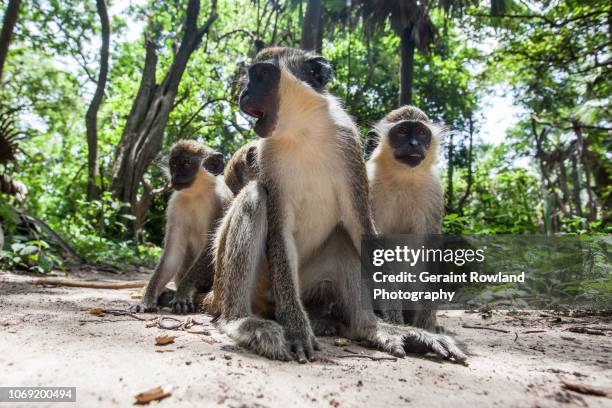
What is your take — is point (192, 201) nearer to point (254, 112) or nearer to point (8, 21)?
point (254, 112)

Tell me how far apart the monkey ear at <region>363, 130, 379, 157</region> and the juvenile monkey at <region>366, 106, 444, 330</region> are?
12.4 inches

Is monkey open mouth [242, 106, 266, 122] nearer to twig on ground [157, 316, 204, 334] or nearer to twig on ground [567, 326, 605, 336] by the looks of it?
twig on ground [157, 316, 204, 334]

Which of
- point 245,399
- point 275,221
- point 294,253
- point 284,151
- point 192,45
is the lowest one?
point 245,399

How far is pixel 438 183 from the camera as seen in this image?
4.50m

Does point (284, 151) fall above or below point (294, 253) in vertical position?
above

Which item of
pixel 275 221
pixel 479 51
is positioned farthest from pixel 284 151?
pixel 479 51

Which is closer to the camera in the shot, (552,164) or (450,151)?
(450,151)

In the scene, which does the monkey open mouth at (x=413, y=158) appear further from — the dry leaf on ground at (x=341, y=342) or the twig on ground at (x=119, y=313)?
the twig on ground at (x=119, y=313)

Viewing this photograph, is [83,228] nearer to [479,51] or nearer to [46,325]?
[46,325]

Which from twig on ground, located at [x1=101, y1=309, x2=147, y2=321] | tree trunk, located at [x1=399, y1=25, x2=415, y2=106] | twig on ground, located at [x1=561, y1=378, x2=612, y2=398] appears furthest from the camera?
tree trunk, located at [x1=399, y1=25, x2=415, y2=106]

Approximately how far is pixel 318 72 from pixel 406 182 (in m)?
1.44

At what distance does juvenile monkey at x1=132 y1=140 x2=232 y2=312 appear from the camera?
5.55 meters

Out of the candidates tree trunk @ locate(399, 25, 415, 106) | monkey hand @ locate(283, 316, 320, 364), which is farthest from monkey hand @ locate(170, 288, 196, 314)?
tree trunk @ locate(399, 25, 415, 106)

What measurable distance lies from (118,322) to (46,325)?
0.48 meters
